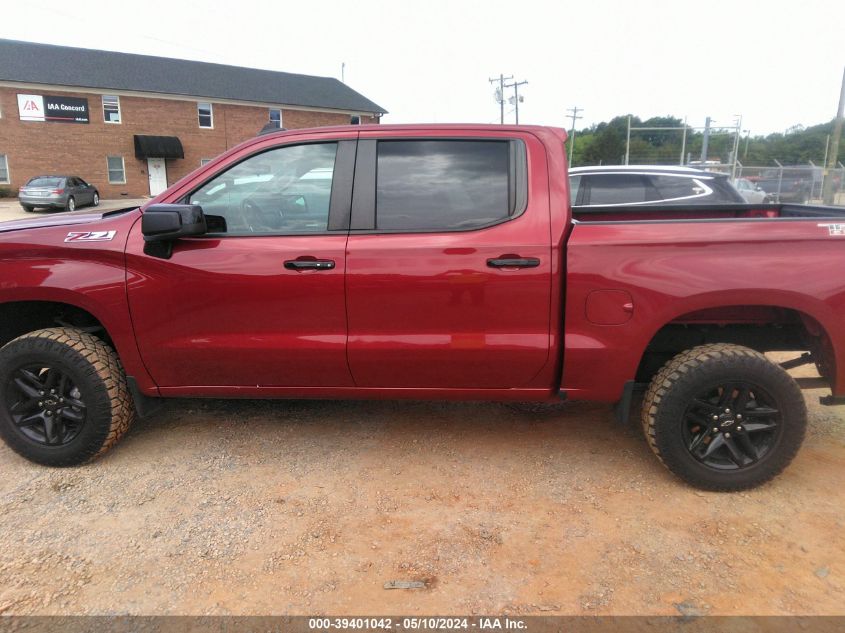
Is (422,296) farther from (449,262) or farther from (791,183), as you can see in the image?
(791,183)

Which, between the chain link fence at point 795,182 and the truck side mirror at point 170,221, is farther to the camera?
the chain link fence at point 795,182

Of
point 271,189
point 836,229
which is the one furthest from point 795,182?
point 271,189

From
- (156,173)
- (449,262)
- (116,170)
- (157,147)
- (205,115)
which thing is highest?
(205,115)

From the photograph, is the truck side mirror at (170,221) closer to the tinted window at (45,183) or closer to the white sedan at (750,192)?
the white sedan at (750,192)

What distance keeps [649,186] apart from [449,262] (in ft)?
13.3

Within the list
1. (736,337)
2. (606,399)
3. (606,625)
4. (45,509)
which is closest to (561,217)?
(606,399)

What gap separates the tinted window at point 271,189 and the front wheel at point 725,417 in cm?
210

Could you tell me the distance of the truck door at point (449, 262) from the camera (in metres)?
2.95

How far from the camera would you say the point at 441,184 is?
310cm

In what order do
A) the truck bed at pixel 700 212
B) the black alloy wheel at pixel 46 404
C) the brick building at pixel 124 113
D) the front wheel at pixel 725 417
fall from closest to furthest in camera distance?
the front wheel at pixel 725 417, the black alloy wheel at pixel 46 404, the truck bed at pixel 700 212, the brick building at pixel 124 113

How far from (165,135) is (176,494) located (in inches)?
1415

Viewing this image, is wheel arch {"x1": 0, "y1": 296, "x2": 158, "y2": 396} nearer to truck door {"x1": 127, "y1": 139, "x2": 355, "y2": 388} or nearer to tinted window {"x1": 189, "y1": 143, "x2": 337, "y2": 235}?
truck door {"x1": 127, "y1": 139, "x2": 355, "y2": 388}

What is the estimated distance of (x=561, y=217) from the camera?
9.77 feet

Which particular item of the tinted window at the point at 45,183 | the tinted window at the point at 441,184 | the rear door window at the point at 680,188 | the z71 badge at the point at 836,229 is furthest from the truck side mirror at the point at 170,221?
the tinted window at the point at 45,183
